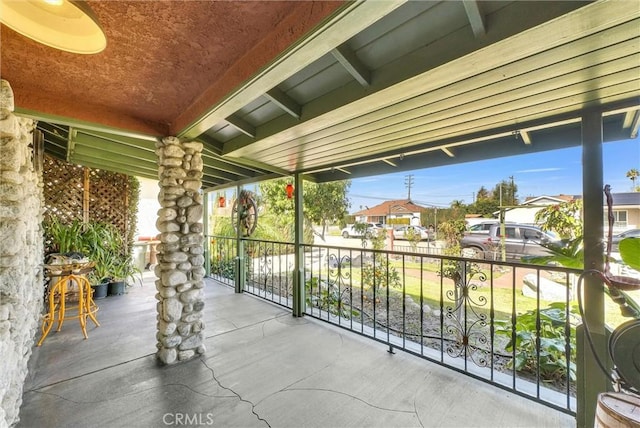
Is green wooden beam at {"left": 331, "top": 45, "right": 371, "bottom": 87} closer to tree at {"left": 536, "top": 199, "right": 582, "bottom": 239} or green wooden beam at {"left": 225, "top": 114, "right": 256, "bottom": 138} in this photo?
green wooden beam at {"left": 225, "top": 114, "right": 256, "bottom": 138}

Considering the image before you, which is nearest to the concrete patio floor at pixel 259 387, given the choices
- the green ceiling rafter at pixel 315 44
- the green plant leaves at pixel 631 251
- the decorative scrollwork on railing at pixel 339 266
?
the decorative scrollwork on railing at pixel 339 266

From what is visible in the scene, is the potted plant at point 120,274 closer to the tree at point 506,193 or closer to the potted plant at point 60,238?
the potted plant at point 60,238

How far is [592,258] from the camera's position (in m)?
1.60

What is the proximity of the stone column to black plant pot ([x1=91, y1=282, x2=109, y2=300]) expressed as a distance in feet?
10.3

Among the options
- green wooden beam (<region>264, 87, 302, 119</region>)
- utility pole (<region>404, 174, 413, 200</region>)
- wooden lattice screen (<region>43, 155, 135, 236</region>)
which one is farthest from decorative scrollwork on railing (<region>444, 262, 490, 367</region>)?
wooden lattice screen (<region>43, 155, 135, 236</region>)

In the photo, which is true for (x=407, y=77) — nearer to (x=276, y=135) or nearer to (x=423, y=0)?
(x=423, y=0)

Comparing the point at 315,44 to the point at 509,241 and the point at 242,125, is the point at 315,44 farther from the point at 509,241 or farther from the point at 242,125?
the point at 509,241

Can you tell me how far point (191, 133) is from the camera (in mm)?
2439

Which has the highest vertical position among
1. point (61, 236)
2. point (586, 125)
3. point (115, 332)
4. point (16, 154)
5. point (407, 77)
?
point (407, 77)

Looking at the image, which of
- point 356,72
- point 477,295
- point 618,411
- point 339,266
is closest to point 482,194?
point 477,295

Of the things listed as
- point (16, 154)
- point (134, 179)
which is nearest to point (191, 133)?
point (16, 154)

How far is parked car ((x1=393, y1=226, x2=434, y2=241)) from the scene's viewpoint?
392 cm

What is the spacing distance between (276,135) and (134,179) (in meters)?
5.16

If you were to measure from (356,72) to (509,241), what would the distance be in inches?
119
